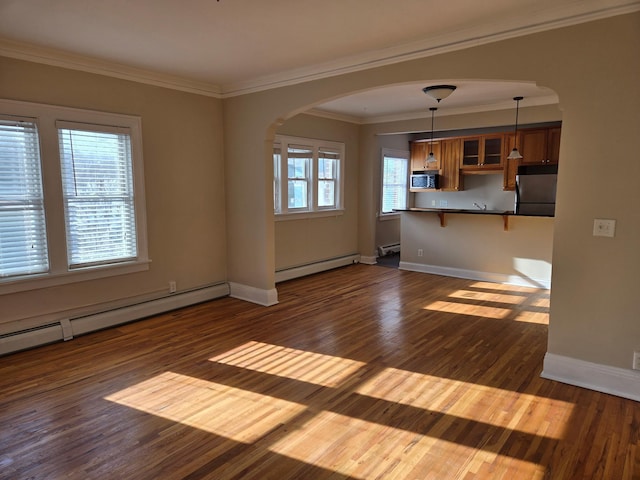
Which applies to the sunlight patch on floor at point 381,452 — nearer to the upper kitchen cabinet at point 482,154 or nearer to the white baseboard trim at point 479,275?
the white baseboard trim at point 479,275

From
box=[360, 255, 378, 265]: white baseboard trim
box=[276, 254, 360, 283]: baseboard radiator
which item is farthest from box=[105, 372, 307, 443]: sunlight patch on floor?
box=[360, 255, 378, 265]: white baseboard trim

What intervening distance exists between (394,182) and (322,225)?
8.04ft

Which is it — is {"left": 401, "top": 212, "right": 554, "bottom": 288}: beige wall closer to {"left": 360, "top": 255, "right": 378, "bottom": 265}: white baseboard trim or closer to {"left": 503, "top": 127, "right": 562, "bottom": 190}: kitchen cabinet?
{"left": 360, "top": 255, "right": 378, "bottom": 265}: white baseboard trim

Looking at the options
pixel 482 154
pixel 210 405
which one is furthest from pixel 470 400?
pixel 482 154

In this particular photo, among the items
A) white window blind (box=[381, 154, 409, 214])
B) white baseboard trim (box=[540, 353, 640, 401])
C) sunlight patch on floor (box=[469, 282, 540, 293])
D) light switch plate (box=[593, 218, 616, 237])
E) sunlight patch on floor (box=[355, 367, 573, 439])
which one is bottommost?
sunlight patch on floor (box=[355, 367, 573, 439])

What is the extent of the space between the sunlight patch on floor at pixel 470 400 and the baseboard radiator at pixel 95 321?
2.77 metres

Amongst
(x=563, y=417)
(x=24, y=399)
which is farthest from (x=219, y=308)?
(x=563, y=417)

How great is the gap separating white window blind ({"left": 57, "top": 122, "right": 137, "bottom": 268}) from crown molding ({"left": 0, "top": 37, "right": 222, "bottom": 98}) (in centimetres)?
56

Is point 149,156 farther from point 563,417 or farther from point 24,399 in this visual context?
point 563,417

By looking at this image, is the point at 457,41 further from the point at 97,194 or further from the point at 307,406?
the point at 97,194

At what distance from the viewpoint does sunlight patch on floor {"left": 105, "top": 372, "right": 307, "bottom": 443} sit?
8.45 ft

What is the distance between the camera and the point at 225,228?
550 cm

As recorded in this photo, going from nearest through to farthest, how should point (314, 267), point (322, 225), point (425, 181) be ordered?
1. point (314, 267)
2. point (322, 225)
3. point (425, 181)

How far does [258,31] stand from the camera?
3.28 metres
